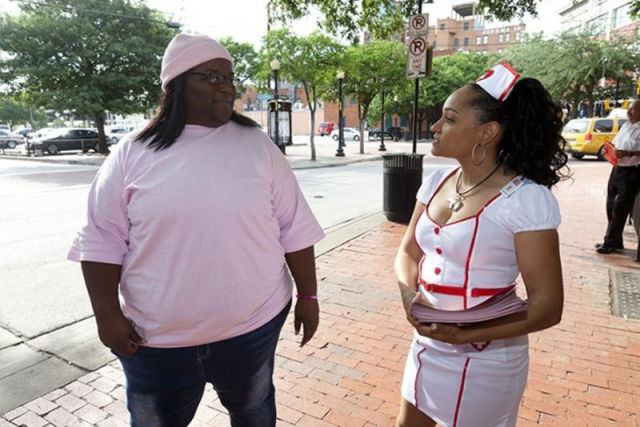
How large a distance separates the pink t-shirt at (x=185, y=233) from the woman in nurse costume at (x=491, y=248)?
636 mm

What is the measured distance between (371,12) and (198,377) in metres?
6.85

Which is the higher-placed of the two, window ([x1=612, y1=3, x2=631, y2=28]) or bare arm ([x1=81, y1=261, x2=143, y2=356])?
window ([x1=612, y1=3, x2=631, y2=28])

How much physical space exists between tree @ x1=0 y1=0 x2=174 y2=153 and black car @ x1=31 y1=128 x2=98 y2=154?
388 centimetres

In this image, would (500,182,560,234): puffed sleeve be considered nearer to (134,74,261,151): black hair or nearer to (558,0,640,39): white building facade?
(134,74,261,151): black hair

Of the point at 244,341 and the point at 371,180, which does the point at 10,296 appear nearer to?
the point at 244,341

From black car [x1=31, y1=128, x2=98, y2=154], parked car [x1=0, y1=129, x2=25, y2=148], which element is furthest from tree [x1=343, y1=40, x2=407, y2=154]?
parked car [x1=0, y1=129, x2=25, y2=148]

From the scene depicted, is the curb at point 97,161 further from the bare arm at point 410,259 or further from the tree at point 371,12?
the bare arm at point 410,259

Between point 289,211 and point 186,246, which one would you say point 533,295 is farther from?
point 186,246

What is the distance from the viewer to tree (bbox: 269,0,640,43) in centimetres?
673

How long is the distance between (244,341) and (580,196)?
10.9m

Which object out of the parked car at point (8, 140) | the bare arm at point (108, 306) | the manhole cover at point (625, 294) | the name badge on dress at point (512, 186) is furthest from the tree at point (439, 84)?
the bare arm at point (108, 306)

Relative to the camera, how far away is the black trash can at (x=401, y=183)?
7332 millimetres

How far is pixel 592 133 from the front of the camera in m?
18.6

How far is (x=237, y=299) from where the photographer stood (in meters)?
1.63
